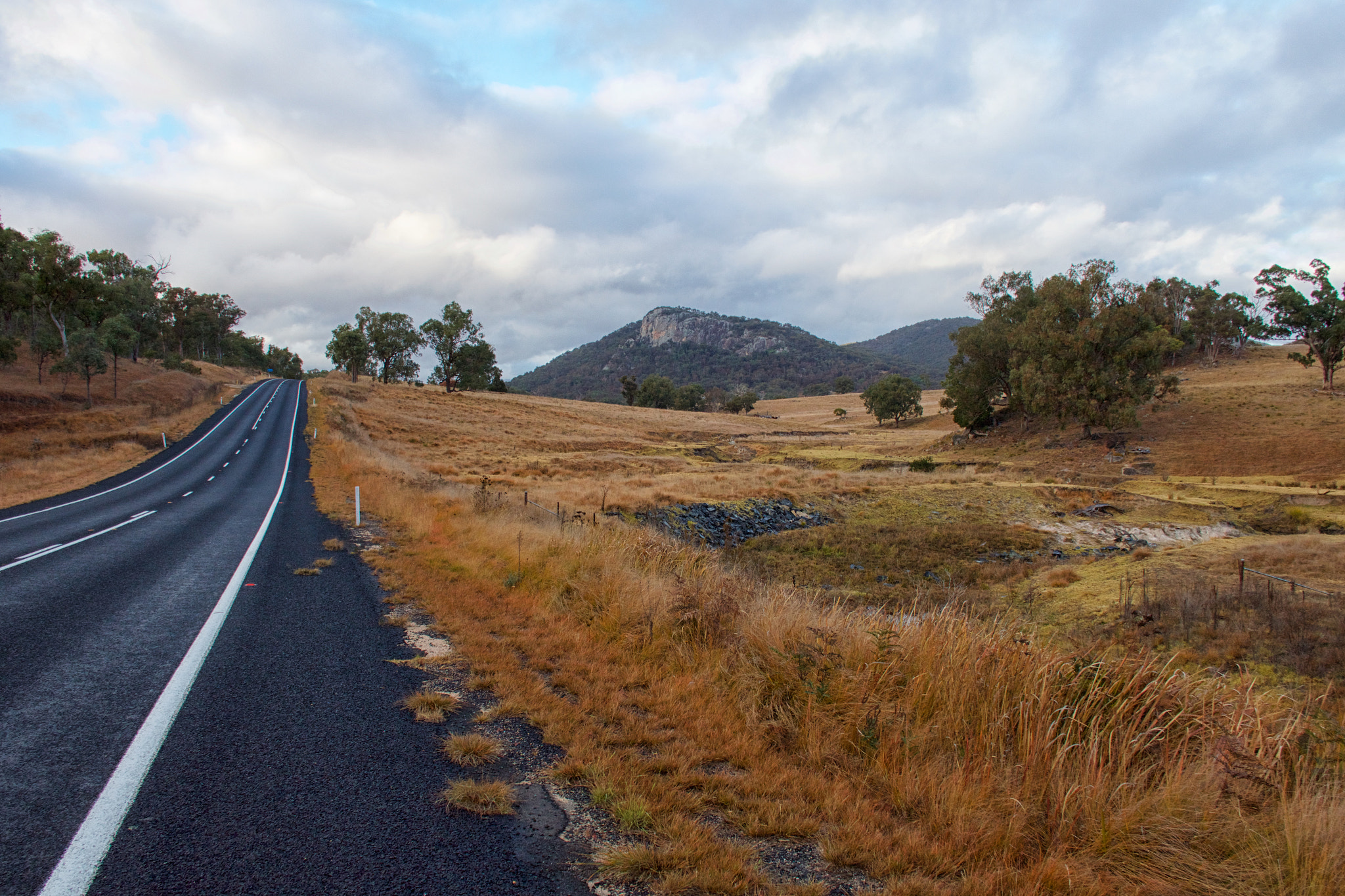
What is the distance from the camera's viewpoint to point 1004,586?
17.4 meters

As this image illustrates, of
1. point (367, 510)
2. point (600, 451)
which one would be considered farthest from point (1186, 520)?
point (600, 451)

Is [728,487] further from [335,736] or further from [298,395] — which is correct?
[298,395]

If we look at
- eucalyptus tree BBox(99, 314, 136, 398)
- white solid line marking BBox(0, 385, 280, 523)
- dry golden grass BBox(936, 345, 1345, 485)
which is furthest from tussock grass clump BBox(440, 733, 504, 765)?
eucalyptus tree BBox(99, 314, 136, 398)

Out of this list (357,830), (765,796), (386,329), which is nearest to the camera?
(357,830)

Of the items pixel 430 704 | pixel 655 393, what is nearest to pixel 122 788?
pixel 430 704

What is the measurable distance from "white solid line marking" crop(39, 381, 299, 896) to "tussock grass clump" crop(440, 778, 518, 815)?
5.92 feet

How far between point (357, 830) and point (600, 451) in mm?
48941

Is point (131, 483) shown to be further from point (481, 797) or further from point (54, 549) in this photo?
point (481, 797)

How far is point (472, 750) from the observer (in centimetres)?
478

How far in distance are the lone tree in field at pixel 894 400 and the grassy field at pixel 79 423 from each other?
8231cm

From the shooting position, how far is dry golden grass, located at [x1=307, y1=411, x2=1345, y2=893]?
3658 mm

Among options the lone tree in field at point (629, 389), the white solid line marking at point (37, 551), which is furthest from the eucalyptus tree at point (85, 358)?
the lone tree in field at point (629, 389)

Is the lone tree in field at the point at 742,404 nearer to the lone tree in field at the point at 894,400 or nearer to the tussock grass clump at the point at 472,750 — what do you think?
the lone tree in field at the point at 894,400

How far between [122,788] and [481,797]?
2.34 metres
